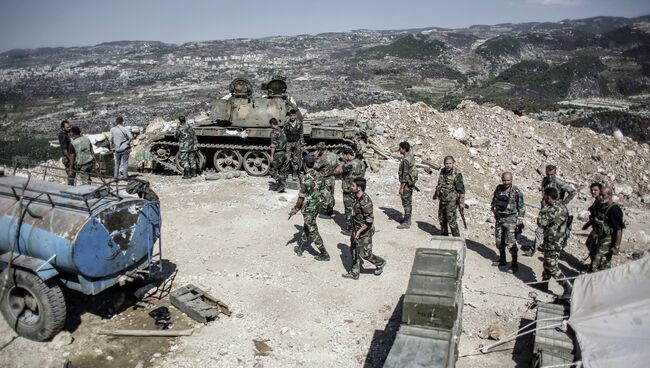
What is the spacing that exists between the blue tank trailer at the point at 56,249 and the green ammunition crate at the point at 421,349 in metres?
4.06

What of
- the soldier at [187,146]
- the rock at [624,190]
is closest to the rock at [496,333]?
the soldier at [187,146]

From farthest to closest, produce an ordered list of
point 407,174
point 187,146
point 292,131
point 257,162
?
point 257,162 → point 187,146 → point 292,131 → point 407,174

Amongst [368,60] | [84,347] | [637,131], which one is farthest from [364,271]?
[368,60]

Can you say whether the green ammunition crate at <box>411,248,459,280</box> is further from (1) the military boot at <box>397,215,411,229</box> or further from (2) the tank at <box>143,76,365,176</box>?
(2) the tank at <box>143,76,365,176</box>

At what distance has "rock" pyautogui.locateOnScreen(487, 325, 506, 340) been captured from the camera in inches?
266

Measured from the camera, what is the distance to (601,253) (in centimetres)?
794

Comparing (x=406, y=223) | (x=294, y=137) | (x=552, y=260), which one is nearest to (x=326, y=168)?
(x=406, y=223)

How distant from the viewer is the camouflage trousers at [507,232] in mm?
8562

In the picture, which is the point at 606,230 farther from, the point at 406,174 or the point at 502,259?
the point at 406,174

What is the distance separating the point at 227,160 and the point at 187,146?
144cm

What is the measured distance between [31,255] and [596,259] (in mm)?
8770

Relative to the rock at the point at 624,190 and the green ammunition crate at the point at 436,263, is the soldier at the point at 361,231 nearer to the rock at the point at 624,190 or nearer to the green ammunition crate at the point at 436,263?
the green ammunition crate at the point at 436,263

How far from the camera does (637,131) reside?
26062 millimetres

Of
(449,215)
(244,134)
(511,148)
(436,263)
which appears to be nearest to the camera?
(436,263)
